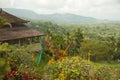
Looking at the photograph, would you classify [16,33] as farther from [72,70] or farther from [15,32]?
[72,70]

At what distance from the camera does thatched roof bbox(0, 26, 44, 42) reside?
2702cm

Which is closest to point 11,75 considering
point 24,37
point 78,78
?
point 78,78

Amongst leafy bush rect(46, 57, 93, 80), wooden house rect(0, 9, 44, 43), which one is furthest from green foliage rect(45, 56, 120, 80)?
wooden house rect(0, 9, 44, 43)

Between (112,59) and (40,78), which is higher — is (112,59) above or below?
below

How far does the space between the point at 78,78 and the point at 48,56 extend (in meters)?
19.6

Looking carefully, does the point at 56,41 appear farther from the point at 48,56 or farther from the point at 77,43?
the point at 48,56

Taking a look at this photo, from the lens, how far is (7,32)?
28.3m

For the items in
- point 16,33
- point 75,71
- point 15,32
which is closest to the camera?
point 75,71

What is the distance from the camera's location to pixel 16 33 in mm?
28688

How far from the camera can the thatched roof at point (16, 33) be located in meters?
27.0

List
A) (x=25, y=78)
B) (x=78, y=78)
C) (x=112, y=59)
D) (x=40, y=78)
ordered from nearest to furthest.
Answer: (x=78, y=78) → (x=25, y=78) → (x=40, y=78) → (x=112, y=59)

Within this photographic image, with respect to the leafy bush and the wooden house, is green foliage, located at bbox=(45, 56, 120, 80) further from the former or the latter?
the wooden house

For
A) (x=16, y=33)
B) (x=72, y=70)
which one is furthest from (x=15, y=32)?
(x=72, y=70)

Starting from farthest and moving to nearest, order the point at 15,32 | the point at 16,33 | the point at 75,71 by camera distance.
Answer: the point at 15,32 → the point at 16,33 → the point at 75,71
